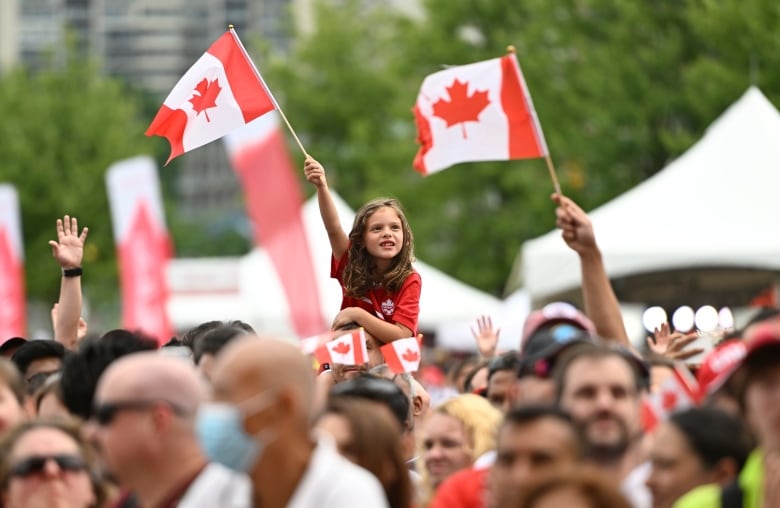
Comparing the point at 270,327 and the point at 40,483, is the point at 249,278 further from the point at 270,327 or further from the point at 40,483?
the point at 40,483

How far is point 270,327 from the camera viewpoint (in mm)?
29469

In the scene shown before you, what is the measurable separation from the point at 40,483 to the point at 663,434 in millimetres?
2058

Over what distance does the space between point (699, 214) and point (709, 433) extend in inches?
506

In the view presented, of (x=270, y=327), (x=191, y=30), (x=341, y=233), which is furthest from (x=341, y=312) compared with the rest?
(x=191, y=30)

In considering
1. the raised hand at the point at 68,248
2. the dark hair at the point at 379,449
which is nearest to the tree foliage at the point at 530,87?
the raised hand at the point at 68,248

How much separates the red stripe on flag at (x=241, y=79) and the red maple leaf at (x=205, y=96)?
102mm

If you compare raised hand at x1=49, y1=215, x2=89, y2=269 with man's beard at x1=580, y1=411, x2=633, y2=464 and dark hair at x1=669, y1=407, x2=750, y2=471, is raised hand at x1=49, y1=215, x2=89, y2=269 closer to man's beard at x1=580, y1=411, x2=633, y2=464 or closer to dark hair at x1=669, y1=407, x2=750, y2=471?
man's beard at x1=580, y1=411, x2=633, y2=464

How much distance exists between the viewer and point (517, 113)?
33.4 ft

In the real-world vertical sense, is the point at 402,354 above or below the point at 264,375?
below

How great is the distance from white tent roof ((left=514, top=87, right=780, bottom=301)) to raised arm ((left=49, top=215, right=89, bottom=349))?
8337 mm

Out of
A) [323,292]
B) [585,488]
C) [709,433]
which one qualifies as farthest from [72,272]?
[323,292]

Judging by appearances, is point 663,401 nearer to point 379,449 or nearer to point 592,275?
point 592,275

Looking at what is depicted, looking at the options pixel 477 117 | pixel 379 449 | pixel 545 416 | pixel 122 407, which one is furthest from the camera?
pixel 477 117

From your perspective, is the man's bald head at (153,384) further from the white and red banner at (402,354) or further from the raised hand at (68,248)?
the raised hand at (68,248)
